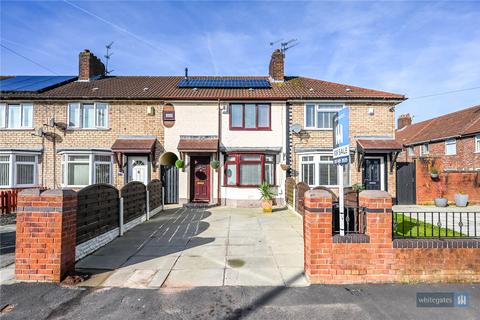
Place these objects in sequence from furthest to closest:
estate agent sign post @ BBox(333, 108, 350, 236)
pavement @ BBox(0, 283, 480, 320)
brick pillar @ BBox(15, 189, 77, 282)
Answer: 1. estate agent sign post @ BBox(333, 108, 350, 236)
2. brick pillar @ BBox(15, 189, 77, 282)
3. pavement @ BBox(0, 283, 480, 320)

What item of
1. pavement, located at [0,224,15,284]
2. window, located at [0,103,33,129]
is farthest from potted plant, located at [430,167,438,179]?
window, located at [0,103,33,129]

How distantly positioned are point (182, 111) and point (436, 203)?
13.8 metres

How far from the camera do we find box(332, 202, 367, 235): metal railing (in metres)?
4.42

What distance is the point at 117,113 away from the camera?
520 inches

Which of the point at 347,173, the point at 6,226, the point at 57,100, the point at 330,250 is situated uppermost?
the point at 57,100

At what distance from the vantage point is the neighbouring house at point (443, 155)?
1309 centimetres

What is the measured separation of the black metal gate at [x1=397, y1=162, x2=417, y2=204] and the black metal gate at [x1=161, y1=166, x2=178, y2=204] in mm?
11730

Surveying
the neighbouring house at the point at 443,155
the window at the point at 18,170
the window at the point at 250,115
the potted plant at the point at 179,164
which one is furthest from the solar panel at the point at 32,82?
the neighbouring house at the point at 443,155

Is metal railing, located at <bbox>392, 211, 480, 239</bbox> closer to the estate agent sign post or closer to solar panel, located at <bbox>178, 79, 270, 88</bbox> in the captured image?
the estate agent sign post

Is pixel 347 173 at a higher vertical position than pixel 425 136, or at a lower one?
lower

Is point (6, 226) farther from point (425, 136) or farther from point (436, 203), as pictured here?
point (425, 136)

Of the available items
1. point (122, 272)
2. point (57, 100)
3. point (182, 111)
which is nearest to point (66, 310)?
point (122, 272)

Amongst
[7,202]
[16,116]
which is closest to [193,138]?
[7,202]

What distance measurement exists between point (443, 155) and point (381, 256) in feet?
68.9
